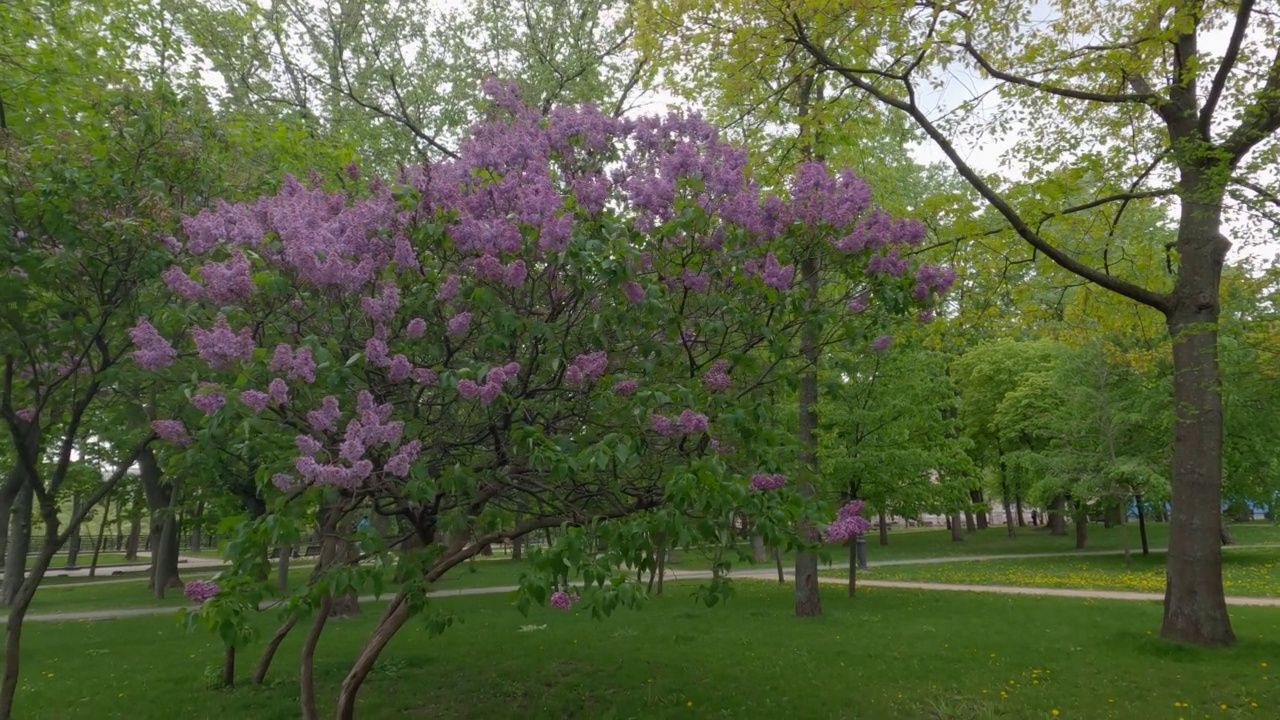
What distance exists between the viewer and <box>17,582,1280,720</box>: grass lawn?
798 cm

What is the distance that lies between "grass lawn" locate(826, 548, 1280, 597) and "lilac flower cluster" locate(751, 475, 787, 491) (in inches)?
603

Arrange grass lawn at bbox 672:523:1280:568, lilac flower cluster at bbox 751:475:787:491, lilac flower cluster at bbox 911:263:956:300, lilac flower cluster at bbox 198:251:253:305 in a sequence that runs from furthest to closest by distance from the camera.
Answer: grass lawn at bbox 672:523:1280:568 → lilac flower cluster at bbox 911:263:956:300 → lilac flower cluster at bbox 751:475:787:491 → lilac flower cluster at bbox 198:251:253:305

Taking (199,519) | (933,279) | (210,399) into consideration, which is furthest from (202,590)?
(199,519)

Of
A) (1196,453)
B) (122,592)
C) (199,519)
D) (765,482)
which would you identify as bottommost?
(122,592)

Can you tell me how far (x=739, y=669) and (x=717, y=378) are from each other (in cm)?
597

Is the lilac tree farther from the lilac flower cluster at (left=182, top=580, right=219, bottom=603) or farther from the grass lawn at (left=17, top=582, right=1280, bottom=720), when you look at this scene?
the grass lawn at (left=17, top=582, right=1280, bottom=720)

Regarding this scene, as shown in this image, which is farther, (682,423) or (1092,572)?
(1092,572)

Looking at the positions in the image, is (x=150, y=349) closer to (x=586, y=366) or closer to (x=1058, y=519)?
(x=586, y=366)

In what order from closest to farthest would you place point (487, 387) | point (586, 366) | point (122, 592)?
1. point (487, 387)
2. point (586, 366)
3. point (122, 592)

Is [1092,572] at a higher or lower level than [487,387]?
lower

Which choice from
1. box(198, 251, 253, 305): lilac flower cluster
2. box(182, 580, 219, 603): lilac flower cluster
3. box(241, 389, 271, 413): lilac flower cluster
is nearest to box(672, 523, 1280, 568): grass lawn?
box(182, 580, 219, 603): lilac flower cluster

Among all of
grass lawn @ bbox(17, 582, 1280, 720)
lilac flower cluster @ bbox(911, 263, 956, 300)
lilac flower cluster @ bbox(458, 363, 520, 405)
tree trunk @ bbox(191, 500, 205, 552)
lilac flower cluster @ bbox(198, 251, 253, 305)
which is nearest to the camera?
lilac flower cluster @ bbox(458, 363, 520, 405)

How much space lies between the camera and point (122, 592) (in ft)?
78.7

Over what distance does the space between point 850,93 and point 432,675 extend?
9816 millimetres
